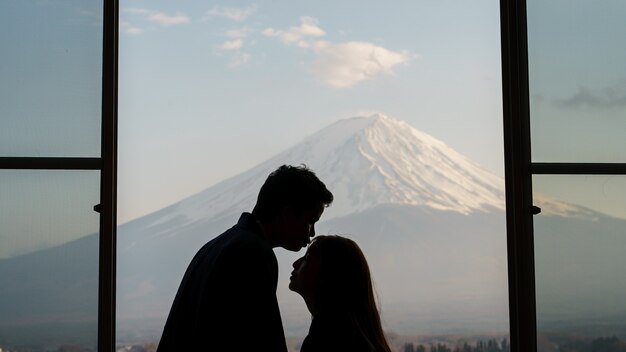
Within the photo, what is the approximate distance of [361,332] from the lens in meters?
2.21

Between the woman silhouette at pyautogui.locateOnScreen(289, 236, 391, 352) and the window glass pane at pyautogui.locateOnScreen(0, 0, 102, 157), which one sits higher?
the window glass pane at pyautogui.locateOnScreen(0, 0, 102, 157)

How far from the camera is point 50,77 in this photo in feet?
10.7

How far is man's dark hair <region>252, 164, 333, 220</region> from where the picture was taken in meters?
2.24

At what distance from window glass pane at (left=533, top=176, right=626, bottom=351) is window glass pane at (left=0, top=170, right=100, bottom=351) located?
184cm

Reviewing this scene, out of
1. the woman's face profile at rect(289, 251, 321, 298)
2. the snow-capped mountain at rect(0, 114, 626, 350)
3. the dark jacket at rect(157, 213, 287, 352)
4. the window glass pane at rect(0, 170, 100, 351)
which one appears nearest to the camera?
the dark jacket at rect(157, 213, 287, 352)

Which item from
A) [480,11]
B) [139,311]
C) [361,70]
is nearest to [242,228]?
[139,311]

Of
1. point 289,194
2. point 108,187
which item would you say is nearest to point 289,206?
point 289,194

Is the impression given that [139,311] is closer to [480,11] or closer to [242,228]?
[242,228]

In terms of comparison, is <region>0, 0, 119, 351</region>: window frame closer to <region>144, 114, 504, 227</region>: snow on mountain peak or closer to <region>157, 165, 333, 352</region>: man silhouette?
<region>144, 114, 504, 227</region>: snow on mountain peak

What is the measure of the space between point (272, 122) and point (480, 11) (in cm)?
105

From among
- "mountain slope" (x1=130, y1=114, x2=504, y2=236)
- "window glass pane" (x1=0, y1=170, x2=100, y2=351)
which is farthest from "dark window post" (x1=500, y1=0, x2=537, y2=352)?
"window glass pane" (x1=0, y1=170, x2=100, y2=351)

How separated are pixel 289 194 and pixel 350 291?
32 centimetres

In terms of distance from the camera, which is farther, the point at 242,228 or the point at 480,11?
the point at 480,11

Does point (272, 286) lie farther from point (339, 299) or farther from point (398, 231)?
point (398, 231)
